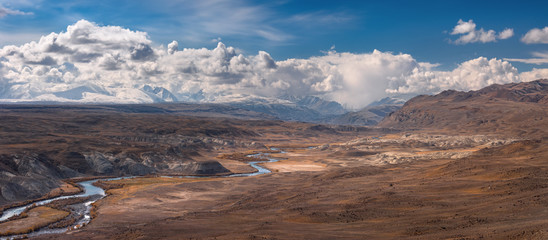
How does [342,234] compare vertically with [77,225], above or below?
above

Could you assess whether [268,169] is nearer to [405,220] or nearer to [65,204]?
[65,204]

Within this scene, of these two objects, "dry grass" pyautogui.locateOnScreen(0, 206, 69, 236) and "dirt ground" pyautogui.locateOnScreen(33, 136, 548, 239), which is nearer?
"dirt ground" pyautogui.locateOnScreen(33, 136, 548, 239)

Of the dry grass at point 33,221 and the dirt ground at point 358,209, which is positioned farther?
the dry grass at point 33,221

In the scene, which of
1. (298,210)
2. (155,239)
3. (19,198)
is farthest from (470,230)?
(19,198)

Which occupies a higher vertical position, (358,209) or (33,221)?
(358,209)

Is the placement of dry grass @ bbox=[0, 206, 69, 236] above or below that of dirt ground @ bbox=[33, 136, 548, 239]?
below

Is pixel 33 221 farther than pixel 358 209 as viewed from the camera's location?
Yes

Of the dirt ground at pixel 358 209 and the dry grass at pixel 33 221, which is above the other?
the dirt ground at pixel 358 209

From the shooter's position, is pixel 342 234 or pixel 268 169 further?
pixel 268 169
